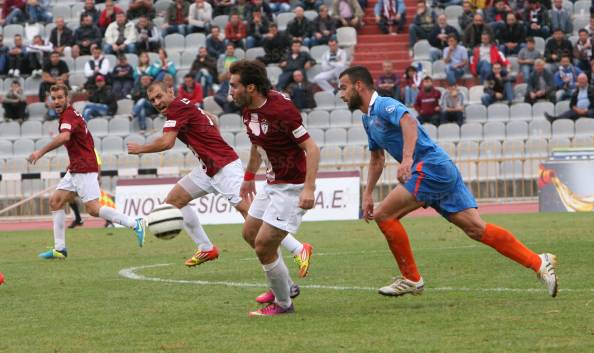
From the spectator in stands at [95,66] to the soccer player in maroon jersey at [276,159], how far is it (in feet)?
68.9

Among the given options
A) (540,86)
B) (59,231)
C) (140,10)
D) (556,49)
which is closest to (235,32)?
(140,10)

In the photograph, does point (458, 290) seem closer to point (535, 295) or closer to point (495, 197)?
point (535, 295)

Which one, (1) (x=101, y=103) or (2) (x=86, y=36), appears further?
(2) (x=86, y=36)

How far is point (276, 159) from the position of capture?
30.9ft

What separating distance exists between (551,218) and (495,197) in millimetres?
5959

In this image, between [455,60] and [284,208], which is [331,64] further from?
[284,208]

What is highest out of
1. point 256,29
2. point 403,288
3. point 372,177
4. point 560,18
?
point 372,177

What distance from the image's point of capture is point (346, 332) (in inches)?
323

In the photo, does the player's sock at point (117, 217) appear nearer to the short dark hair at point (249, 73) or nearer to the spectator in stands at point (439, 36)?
the short dark hair at point (249, 73)

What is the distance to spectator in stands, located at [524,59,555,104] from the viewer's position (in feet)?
93.5

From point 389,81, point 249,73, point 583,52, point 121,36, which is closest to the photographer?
point 249,73

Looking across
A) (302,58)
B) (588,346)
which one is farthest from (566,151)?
(588,346)

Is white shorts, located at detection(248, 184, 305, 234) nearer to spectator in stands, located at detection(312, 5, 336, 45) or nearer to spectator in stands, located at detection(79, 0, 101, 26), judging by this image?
spectator in stands, located at detection(312, 5, 336, 45)

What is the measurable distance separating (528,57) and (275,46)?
6231mm
